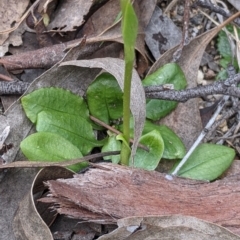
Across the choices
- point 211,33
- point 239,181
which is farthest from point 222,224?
point 211,33

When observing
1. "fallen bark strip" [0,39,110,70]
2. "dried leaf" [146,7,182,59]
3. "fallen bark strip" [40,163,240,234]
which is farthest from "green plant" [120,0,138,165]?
"dried leaf" [146,7,182,59]

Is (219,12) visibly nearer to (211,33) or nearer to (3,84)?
(211,33)

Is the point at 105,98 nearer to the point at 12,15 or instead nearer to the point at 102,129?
the point at 102,129

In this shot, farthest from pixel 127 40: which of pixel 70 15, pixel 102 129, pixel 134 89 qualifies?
pixel 70 15

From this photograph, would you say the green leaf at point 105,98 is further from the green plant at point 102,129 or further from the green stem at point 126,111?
the green stem at point 126,111

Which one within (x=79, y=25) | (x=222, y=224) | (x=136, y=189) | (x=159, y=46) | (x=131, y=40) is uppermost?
(x=131, y=40)

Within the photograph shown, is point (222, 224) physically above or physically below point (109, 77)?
below
